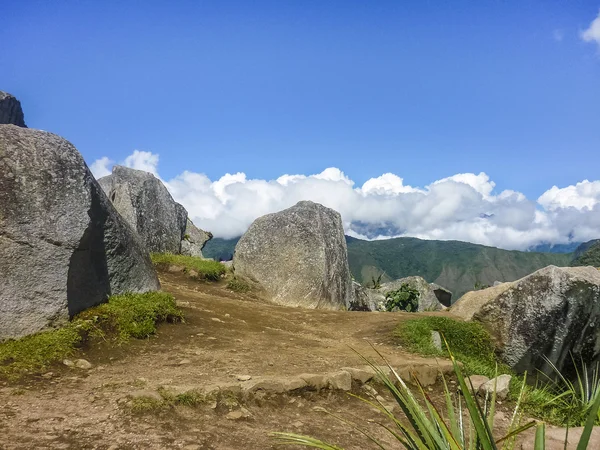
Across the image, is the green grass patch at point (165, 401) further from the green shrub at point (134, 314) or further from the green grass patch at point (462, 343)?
the green grass patch at point (462, 343)

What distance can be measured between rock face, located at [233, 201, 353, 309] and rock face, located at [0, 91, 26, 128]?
96924 millimetres

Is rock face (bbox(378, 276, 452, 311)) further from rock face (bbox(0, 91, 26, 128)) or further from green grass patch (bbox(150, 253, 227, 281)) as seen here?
rock face (bbox(0, 91, 26, 128))

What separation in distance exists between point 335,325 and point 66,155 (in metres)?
9.55

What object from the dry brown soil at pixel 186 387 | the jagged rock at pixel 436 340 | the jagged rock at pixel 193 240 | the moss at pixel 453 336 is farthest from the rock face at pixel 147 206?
the jagged rock at pixel 436 340

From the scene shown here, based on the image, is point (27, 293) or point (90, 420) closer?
point (90, 420)

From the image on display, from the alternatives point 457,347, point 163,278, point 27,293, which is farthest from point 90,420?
point 163,278

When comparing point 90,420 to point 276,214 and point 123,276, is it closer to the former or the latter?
point 123,276

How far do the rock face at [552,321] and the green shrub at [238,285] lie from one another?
36.5ft

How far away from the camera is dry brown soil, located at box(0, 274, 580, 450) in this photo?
5.63 m

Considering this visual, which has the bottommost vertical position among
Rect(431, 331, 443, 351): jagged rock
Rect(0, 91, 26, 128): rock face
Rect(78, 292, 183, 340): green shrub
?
Rect(431, 331, 443, 351): jagged rock

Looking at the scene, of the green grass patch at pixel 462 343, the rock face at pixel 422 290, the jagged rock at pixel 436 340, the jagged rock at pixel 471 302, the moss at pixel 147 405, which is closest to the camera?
the moss at pixel 147 405

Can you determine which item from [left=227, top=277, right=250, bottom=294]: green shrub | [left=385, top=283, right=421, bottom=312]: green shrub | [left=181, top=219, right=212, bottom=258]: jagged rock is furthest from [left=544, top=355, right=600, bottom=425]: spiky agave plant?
[left=181, top=219, right=212, bottom=258]: jagged rock

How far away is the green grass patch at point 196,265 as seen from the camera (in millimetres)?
21344

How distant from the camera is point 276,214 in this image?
2373cm
